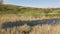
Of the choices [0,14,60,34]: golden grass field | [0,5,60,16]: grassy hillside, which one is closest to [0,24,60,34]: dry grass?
[0,14,60,34]: golden grass field

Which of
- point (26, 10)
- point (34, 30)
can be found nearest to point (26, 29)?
point (34, 30)

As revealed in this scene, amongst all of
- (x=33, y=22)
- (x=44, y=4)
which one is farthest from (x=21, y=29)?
(x=44, y=4)

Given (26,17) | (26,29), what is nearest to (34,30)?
(26,29)

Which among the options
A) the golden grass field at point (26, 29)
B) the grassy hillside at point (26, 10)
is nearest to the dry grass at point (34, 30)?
the golden grass field at point (26, 29)

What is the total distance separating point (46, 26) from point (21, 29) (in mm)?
400

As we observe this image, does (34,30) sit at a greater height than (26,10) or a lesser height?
lesser

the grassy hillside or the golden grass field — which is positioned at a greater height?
the grassy hillside

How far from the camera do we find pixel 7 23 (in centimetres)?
198

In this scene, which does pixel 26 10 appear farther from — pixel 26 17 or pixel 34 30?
pixel 34 30

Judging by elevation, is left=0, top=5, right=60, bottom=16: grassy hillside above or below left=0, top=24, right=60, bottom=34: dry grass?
above

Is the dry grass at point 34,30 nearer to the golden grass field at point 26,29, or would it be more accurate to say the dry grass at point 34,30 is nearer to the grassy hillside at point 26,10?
the golden grass field at point 26,29

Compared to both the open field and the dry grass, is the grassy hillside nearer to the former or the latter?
the open field

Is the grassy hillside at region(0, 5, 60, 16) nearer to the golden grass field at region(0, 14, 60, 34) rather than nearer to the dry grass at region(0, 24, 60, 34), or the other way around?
the golden grass field at region(0, 14, 60, 34)

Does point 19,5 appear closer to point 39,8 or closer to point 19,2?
point 19,2
